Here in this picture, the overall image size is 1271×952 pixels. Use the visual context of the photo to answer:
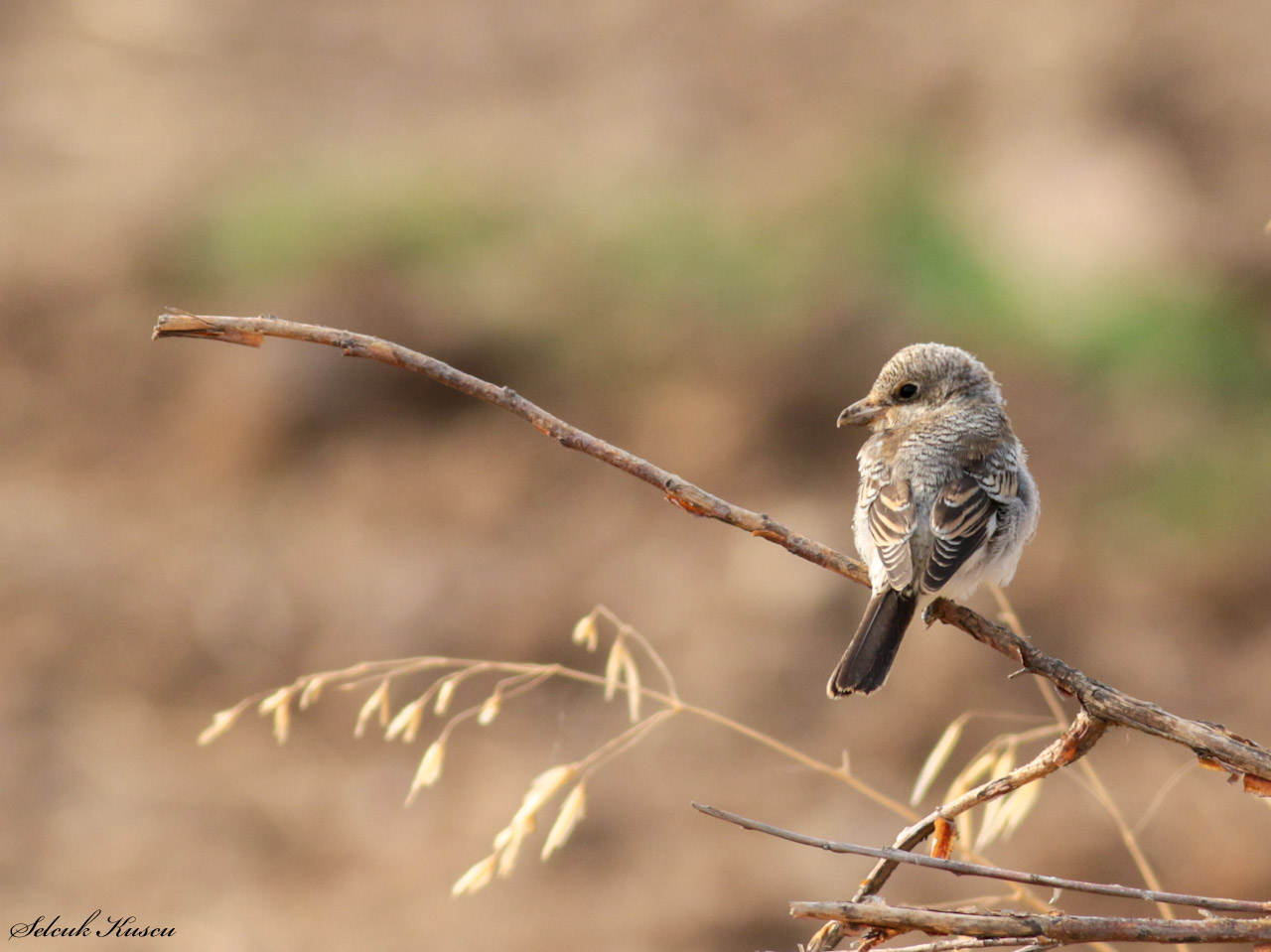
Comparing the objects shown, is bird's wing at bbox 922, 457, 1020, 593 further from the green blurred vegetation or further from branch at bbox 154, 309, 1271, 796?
the green blurred vegetation

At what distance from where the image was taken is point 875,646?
3.01 metres

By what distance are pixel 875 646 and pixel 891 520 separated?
0.56 metres

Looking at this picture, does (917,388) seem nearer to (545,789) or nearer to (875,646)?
(875,646)

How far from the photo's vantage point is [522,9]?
9.77m

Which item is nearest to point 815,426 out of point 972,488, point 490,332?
point 490,332

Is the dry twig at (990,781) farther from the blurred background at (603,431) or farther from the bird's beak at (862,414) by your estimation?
the blurred background at (603,431)

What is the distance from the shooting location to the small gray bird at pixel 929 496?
315 cm

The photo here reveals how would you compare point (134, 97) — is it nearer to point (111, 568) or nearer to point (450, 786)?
point (111, 568)

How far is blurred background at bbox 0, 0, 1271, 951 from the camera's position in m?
5.60

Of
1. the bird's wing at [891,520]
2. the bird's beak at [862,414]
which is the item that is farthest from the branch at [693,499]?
the bird's beak at [862,414]
